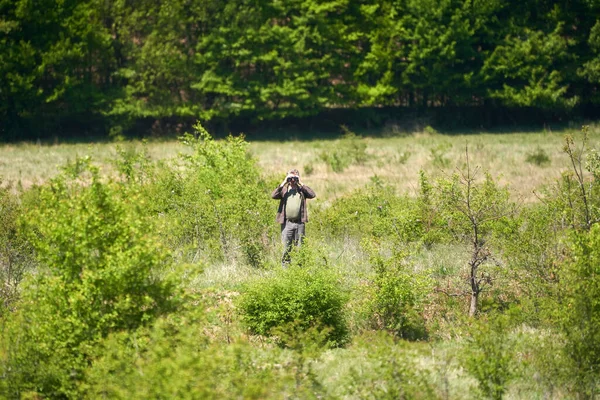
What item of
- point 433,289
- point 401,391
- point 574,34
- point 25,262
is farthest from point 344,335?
point 574,34

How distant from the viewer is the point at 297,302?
11977 mm

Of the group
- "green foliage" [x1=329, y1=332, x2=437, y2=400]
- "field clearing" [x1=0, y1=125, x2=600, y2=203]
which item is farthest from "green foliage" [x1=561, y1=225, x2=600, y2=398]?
"field clearing" [x1=0, y1=125, x2=600, y2=203]

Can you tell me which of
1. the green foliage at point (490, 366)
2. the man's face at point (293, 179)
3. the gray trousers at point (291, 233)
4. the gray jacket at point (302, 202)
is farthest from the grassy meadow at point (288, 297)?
the man's face at point (293, 179)

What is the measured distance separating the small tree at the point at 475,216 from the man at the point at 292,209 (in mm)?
2523

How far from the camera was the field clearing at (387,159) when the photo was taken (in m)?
25.6

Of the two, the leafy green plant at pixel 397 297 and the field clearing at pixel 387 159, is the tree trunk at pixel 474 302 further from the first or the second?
the field clearing at pixel 387 159

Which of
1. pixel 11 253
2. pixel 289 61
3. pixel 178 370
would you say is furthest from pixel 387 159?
pixel 178 370

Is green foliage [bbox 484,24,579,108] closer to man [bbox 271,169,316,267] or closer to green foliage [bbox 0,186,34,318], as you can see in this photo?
man [bbox 271,169,316,267]

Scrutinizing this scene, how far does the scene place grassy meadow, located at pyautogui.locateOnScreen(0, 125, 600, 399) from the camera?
860 cm

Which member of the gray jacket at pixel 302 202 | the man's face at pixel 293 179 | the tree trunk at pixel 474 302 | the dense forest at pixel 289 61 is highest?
the dense forest at pixel 289 61

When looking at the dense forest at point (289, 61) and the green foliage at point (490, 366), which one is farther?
the dense forest at point (289, 61)

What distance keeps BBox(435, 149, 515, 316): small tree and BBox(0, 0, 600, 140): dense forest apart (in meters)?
28.7

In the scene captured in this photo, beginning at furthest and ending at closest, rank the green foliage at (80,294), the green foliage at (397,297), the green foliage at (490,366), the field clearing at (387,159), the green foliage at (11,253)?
the field clearing at (387,159) < the green foliage at (11,253) < the green foliage at (397,297) < the green foliage at (80,294) < the green foliage at (490,366)

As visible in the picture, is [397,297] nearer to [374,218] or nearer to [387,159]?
[374,218]
